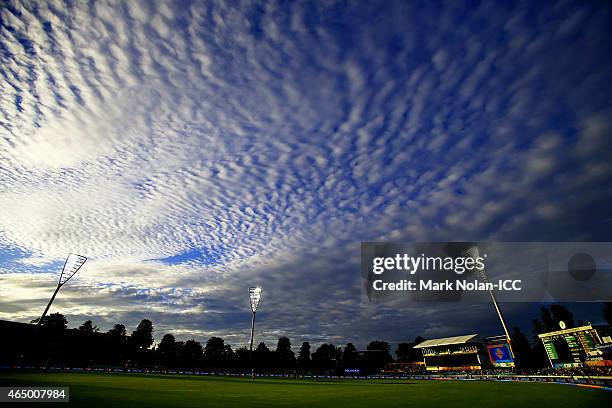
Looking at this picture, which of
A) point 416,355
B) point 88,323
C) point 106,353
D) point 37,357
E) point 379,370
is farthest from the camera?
point 416,355

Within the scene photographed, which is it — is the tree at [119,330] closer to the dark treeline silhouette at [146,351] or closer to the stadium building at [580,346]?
the dark treeline silhouette at [146,351]

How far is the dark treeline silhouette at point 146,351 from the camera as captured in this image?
199 feet

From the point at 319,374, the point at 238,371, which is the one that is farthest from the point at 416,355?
the point at 238,371

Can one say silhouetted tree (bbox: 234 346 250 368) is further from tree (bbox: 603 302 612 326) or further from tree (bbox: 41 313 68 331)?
tree (bbox: 603 302 612 326)

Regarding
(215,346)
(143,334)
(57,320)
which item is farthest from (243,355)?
(57,320)

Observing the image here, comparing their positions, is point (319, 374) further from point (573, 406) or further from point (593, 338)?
point (573, 406)

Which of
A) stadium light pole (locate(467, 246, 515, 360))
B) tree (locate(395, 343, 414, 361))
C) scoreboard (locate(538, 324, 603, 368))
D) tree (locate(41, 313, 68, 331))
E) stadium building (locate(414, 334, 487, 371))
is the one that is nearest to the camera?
scoreboard (locate(538, 324, 603, 368))

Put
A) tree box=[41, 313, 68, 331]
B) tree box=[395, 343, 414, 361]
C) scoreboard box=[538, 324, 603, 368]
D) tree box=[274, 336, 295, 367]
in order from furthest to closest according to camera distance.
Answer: tree box=[395, 343, 414, 361], tree box=[274, 336, 295, 367], tree box=[41, 313, 68, 331], scoreboard box=[538, 324, 603, 368]

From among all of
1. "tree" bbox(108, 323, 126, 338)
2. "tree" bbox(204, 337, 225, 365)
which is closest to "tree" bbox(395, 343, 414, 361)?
"tree" bbox(204, 337, 225, 365)

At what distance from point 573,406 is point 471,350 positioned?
258 feet

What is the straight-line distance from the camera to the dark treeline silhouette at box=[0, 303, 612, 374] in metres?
60.7

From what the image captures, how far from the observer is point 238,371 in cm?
9456

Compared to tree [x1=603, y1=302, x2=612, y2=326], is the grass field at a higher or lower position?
lower

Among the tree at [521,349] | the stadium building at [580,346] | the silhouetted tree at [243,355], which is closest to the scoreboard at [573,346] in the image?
the stadium building at [580,346]
